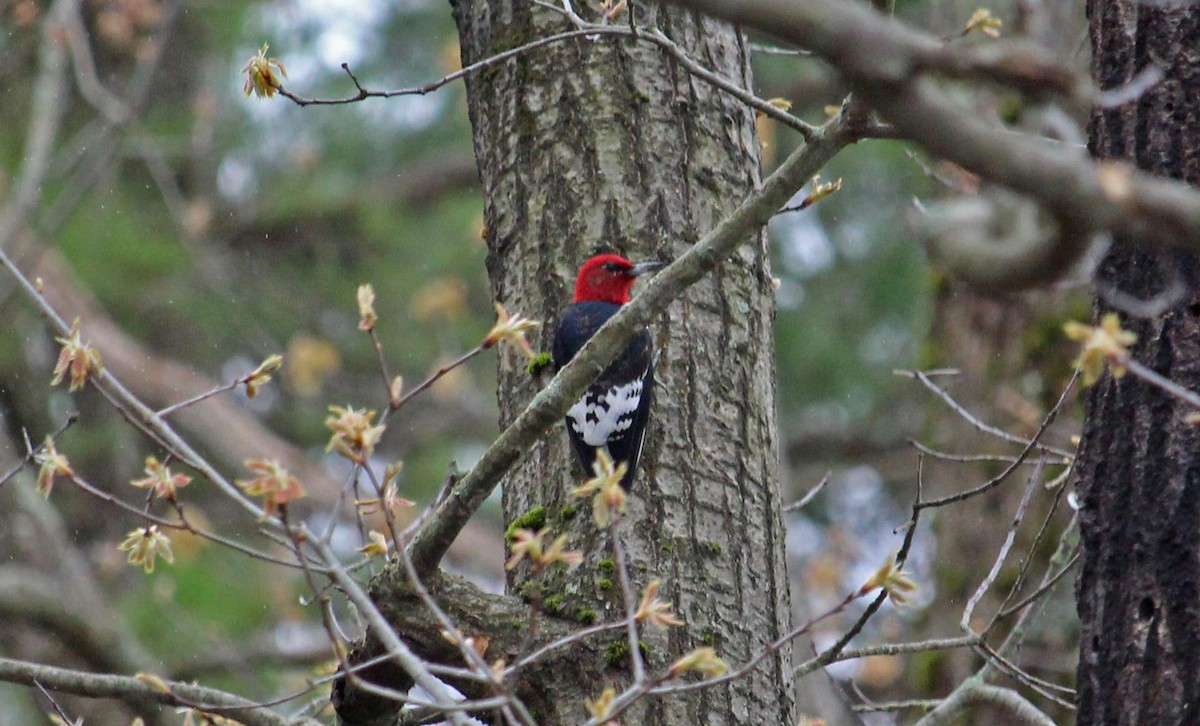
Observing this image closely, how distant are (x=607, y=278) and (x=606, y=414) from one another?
1.44 ft

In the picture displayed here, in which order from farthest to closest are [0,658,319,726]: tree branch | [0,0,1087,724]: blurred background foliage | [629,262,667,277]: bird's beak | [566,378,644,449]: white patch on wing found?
[0,0,1087,724]: blurred background foliage
[566,378,644,449]: white patch on wing
[629,262,667,277]: bird's beak
[0,658,319,726]: tree branch

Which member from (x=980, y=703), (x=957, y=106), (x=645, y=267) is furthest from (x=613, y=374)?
(x=957, y=106)

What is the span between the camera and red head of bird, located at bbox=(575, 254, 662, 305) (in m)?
3.80

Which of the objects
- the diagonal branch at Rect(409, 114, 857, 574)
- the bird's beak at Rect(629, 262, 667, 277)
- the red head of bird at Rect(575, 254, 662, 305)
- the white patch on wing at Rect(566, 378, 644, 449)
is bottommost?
the diagonal branch at Rect(409, 114, 857, 574)

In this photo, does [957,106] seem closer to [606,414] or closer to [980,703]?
[980,703]

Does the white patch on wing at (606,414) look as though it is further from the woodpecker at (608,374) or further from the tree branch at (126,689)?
the tree branch at (126,689)

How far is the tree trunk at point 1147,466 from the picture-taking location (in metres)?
2.57

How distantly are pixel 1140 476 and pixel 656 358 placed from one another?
1358 millimetres

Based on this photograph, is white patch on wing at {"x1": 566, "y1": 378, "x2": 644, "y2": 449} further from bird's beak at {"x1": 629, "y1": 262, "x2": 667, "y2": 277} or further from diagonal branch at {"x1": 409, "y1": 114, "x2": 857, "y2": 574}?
diagonal branch at {"x1": 409, "y1": 114, "x2": 857, "y2": 574}

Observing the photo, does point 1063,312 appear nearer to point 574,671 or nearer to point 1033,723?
point 1033,723

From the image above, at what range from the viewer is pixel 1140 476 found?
2.71 metres

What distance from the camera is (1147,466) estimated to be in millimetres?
2701

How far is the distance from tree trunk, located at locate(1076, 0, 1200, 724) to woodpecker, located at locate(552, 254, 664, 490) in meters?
1.26

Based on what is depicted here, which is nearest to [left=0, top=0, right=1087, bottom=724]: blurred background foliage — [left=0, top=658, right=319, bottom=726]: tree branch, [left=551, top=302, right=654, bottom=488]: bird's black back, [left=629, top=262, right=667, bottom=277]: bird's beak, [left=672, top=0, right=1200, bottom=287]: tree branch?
[left=551, top=302, right=654, bottom=488]: bird's black back
